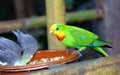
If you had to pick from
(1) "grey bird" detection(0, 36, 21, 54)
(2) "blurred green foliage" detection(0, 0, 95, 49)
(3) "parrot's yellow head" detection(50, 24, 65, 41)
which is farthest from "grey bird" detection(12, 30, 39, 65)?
(2) "blurred green foliage" detection(0, 0, 95, 49)

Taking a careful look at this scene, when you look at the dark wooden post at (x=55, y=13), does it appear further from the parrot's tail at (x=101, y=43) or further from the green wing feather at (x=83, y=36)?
the parrot's tail at (x=101, y=43)

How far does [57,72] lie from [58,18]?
974 millimetres

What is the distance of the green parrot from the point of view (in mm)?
1940

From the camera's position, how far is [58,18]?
89.4 inches

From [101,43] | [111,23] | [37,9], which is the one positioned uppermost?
[101,43]

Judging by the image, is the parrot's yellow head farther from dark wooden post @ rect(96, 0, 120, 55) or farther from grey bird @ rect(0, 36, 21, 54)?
dark wooden post @ rect(96, 0, 120, 55)

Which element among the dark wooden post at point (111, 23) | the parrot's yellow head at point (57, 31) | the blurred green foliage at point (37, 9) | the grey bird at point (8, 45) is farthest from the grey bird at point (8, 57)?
the blurred green foliage at point (37, 9)

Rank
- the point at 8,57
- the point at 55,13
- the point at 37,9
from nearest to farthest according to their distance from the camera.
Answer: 1. the point at 8,57
2. the point at 55,13
3. the point at 37,9

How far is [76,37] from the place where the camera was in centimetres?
205

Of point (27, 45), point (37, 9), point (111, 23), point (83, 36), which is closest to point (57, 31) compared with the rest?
point (83, 36)

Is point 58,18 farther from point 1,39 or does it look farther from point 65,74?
point 65,74

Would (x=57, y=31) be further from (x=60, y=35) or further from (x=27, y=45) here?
(x=27, y=45)

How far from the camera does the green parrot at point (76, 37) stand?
1.94 meters

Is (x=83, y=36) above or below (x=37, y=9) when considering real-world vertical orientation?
above
